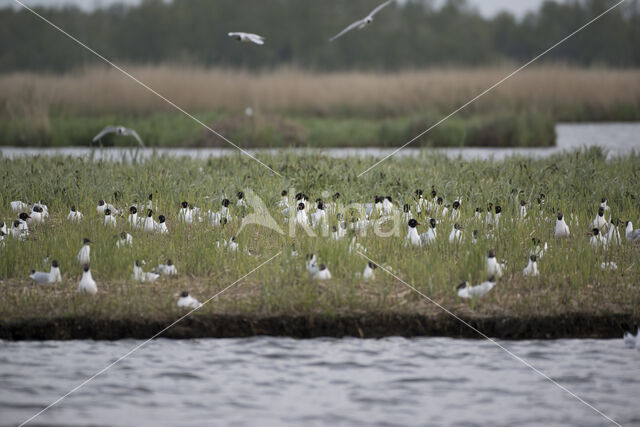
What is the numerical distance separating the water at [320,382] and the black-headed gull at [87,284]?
71 cm

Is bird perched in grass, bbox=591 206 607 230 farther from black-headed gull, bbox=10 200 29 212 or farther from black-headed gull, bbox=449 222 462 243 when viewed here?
black-headed gull, bbox=10 200 29 212

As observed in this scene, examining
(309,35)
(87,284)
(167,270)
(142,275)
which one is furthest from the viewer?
(309,35)

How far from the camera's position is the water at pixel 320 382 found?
5816mm

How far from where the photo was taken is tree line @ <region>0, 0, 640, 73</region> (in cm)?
4491

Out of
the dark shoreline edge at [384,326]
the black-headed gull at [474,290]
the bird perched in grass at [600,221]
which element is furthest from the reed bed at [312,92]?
the dark shoreline edge at [384,326]

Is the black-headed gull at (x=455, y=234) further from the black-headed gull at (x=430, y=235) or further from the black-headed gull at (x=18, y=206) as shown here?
the black-headed gull at (x=18, y=206)

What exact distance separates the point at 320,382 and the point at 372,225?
3.63 metres

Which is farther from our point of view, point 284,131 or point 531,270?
point 284,131

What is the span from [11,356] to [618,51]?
4700cm

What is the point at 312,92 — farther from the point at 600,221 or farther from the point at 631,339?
the point at 631,339

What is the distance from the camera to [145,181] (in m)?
12.2

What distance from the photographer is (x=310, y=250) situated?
8.81 m

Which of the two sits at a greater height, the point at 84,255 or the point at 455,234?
the point at 455,234

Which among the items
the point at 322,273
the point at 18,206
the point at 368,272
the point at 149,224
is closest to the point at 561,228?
the point at 368,272
